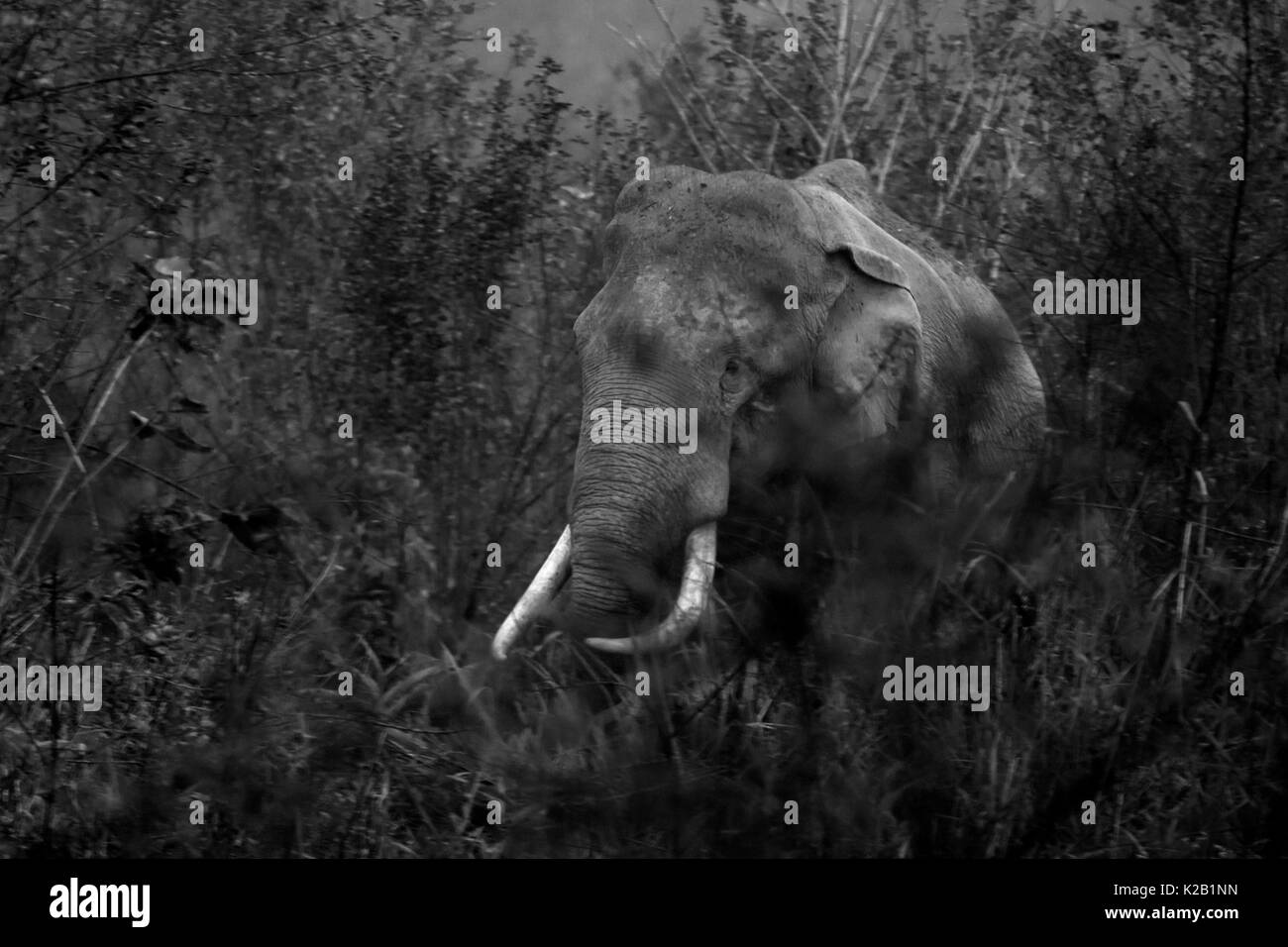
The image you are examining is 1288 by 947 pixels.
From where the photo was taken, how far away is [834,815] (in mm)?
4824

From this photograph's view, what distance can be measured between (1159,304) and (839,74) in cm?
397

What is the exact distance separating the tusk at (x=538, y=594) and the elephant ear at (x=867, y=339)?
46.0 inches

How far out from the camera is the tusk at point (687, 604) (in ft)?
20.1

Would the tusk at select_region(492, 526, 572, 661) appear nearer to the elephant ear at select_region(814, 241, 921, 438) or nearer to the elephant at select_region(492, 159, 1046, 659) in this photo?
the elephant at select_region(492, 159, 1046, 659)

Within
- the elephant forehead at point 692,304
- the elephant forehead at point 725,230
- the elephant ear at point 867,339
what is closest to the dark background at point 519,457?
the elephant ear at point 867,339

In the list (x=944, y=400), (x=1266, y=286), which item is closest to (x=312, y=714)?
(x=944, y=400)

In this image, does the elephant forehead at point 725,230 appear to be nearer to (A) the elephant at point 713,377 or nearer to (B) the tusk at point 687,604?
(A) the elephant at point 713,377

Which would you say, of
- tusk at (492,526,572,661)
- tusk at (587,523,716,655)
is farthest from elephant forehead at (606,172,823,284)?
tusk at (492,526,572,661)

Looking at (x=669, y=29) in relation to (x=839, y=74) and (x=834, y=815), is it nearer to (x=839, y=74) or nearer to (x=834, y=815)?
(x=839, y=74)

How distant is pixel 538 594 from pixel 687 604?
0.66 meters

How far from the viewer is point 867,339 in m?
7.49

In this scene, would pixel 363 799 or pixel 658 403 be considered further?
pixel 658 403

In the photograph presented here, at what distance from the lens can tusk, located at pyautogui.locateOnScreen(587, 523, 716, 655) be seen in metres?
6.11

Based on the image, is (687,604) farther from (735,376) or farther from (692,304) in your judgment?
(692,304)
